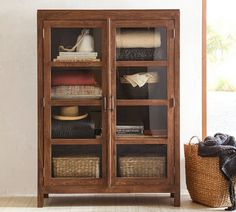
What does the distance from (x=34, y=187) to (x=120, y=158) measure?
2.85 ft

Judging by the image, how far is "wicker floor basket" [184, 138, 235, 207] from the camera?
4371mm

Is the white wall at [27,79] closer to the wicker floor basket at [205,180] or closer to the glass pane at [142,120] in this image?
the wicker floor basket at [205,180]

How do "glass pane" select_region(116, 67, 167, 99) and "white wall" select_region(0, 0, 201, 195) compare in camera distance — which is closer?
"glass pane" select_region(116, 67, 167, 99)

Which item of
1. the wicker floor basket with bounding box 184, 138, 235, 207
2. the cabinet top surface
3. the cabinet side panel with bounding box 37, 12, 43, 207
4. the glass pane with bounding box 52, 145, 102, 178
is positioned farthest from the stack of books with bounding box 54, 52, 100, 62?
the wicker floor basket with bounding box 184, 138, 235, 207

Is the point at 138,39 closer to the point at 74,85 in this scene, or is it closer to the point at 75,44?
the point at 75,44

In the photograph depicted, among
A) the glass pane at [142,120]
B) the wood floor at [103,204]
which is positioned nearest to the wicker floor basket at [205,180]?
the wood floor at [103,204]

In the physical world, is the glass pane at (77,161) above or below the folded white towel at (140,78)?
below

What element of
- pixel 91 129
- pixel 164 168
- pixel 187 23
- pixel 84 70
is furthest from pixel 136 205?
pixel 187 23

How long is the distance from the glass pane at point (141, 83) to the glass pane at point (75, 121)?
0.76 ft

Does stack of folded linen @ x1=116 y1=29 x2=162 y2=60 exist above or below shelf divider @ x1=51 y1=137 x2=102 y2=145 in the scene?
above

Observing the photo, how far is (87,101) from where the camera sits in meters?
4.42

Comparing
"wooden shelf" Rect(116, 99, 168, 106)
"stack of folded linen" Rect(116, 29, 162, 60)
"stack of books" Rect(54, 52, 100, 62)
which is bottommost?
"wooden shelf" Rect(116, 99, 168, 106)

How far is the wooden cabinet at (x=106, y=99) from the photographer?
440 cm

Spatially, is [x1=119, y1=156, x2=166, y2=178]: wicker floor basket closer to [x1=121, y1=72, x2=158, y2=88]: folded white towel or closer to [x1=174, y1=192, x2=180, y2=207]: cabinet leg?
[x1=174, y1=192, x2=180, y2=207]: cabinet leg
